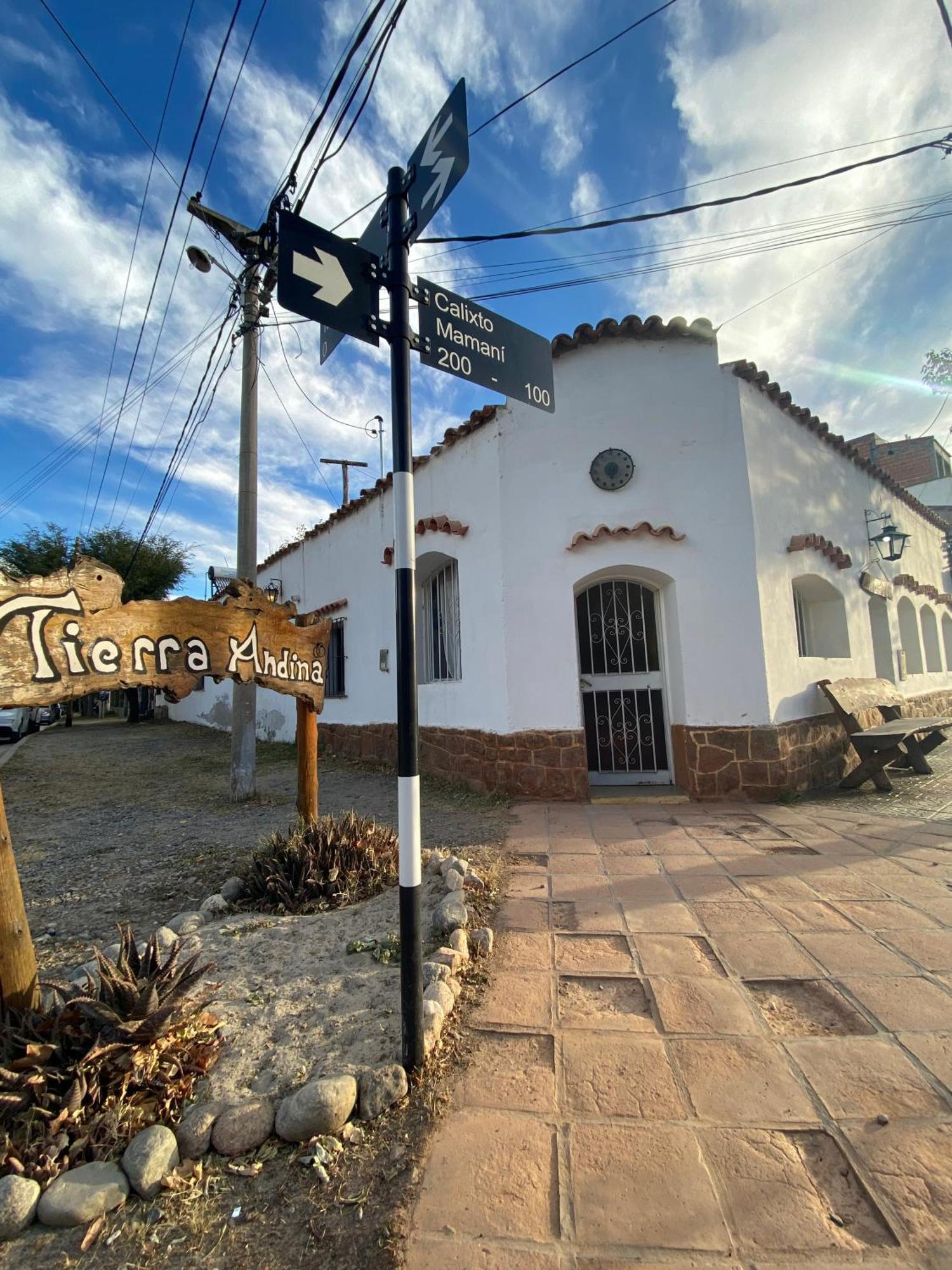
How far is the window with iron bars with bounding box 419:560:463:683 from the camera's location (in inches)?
274

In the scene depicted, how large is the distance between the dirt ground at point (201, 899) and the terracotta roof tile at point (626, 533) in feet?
9.28

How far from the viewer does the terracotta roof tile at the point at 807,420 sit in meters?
→ 5.88

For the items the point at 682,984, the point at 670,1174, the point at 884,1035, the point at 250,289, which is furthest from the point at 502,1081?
the point at 250,289

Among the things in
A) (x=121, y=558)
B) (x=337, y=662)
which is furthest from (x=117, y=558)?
(x=337, y=662)

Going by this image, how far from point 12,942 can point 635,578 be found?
5516mm

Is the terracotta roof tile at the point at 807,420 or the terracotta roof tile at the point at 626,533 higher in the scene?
the terracotta roof tile at the point at 807,420

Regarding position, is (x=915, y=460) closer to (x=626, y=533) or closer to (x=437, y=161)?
(x=626, y=533)

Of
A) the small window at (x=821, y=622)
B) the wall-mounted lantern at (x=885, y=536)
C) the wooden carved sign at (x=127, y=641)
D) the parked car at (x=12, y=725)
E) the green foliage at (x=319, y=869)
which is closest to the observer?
the wooden carved sign at (x=127, y=641)

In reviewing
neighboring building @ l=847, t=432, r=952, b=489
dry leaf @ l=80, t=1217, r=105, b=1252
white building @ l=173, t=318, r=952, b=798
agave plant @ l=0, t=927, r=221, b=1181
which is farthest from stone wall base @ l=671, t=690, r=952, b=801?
neighboring building @ l=847, t=432, r=952, b=489

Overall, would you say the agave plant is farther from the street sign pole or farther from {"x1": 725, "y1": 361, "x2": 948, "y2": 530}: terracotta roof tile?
{"x1": 725, "y1": 361, "x2": 948, "y2": 530}: terracotta roof tile

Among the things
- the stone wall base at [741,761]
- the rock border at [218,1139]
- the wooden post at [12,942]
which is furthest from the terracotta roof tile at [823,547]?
the wooden post at [12,942]

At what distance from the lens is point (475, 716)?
6258mm

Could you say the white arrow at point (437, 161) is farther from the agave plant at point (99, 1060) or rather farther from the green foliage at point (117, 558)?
the green foliage at point (117, 558)

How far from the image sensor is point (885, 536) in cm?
842
